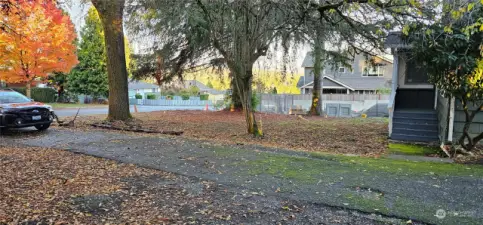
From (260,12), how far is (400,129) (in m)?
5.78

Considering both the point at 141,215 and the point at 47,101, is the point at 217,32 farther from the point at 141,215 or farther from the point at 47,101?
the point at 47,101

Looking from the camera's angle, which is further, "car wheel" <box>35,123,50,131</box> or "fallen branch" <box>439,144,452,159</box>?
"car wheel" <box>35,123,50,131</box>

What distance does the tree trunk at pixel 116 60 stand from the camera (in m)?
12.8

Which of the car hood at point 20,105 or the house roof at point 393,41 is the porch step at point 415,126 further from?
the car hood at point 20,105

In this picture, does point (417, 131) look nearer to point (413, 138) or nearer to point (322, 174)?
point (413, 138)

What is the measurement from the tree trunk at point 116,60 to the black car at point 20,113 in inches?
112

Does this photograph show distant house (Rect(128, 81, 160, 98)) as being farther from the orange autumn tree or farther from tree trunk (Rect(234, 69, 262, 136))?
tree trunk (Rect(234, 69, 262, 136))

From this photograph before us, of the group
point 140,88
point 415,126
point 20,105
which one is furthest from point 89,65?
point 415,126

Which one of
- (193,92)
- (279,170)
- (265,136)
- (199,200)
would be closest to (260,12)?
(265,136)

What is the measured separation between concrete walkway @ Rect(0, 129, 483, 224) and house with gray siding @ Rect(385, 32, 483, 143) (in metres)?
2.97

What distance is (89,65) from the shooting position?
35.4m

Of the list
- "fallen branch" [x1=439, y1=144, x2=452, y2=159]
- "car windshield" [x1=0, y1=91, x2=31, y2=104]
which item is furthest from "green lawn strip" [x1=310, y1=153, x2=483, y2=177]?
"car windshield" [x1=0, y1=91, x2=31, y2=104]

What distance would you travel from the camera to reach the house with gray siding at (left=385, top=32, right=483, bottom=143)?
9438 mm

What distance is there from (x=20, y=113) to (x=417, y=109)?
44.1 feet
